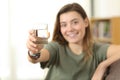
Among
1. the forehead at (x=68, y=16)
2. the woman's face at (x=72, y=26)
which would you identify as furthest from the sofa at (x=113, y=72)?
the forehead at (x=68, y=16)

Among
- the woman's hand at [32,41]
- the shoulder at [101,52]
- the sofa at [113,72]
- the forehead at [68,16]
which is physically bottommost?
the sofa at [113,72]

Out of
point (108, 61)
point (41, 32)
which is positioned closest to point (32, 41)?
point (41, 32)

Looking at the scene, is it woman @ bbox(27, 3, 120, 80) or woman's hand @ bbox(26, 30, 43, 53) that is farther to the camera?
woman @ bbox(27, 3, 120, 80)

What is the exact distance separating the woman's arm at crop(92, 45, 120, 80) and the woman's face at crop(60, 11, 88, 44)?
8.9 inches

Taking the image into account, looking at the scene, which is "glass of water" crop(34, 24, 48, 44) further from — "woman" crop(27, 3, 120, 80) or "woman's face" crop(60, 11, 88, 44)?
"woman's face" crop(60, 11, 88, 44)

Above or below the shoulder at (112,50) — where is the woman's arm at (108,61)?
below

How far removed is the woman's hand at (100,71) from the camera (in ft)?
4.74

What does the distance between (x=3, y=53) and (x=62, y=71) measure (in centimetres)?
178

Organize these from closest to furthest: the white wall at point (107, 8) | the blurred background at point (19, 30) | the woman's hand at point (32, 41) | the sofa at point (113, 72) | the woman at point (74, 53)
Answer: the woman's hand at point (32, 41) → the sofa at point (113, 72) → the woman at point (74, 53) → the blurred background at point (19, 30) → the white wall at point (107, 8)

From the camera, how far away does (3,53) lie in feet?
10.4

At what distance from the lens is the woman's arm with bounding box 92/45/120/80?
1454 millimetres

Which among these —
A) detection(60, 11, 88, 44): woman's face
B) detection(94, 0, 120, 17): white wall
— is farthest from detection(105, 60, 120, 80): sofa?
detection(94, 0, 120, 17): white wall

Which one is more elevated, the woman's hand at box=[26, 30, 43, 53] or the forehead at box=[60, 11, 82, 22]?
the forehead at box=[60, 11, 82, 22]

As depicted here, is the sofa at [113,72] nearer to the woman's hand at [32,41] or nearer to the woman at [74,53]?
the woman at [74,53]
